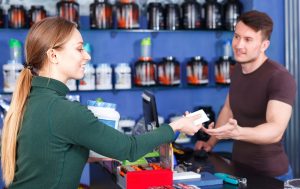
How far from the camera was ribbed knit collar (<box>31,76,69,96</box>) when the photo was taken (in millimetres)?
1453

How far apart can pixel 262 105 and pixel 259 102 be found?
2 centimetres

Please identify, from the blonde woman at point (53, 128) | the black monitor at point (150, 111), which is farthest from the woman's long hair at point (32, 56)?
the black monitor at point (150, 111)

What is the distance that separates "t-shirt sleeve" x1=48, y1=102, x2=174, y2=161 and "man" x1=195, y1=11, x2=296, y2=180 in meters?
0.75

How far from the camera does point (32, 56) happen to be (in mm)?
1492

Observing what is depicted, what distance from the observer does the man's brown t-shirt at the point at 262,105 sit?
2207 mm

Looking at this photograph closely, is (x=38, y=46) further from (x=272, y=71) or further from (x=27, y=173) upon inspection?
(x=272, y=71)

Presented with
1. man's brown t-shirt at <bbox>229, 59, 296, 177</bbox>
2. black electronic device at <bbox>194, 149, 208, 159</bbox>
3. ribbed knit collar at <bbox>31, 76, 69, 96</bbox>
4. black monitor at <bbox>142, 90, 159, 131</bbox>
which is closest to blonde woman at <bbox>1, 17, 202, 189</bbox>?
ribbed knit collar at <bbox>31, 76, 69, 96</bbox>

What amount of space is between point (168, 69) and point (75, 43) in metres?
1.82

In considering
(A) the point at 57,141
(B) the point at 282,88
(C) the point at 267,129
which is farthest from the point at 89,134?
(B) the point at 282,88

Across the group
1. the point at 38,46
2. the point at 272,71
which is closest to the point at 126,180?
the point at 38,46

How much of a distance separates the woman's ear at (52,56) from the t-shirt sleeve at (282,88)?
3.86ft

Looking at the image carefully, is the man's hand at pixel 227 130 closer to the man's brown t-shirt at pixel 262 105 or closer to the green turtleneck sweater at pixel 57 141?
the man's brown t-shirt at pixel 262 105

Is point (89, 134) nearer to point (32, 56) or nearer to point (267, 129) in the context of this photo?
point (32, 56)

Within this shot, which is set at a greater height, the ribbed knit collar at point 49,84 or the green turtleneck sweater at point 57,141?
the ribbed knit collar at point 49,84
